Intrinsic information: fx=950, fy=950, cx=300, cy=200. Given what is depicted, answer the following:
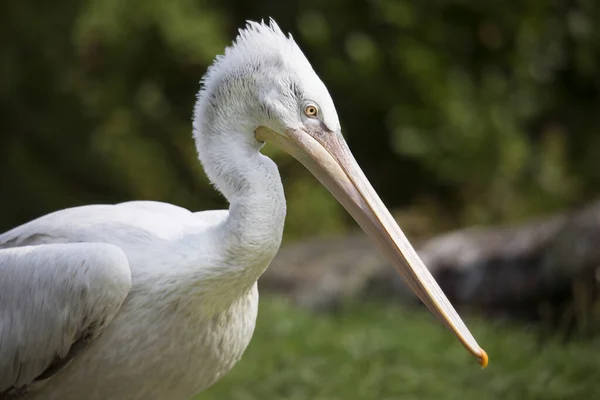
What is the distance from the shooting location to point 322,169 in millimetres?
2832

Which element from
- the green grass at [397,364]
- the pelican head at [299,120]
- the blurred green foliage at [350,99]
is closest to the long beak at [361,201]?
the pelican head at [299,120]

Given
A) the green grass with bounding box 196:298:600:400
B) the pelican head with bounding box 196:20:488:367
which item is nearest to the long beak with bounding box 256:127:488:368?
the pelican head with bounding box 196:20:488:367

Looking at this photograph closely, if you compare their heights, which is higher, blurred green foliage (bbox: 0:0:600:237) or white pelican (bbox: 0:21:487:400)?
white pelican (bbox: 0:21:487:400)

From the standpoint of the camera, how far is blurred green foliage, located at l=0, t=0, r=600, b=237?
26.8 feet

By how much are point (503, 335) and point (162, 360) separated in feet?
10.8

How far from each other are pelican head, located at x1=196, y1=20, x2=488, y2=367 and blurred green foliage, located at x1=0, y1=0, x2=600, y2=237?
5370 millimetres

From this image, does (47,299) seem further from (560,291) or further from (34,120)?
(34,120)

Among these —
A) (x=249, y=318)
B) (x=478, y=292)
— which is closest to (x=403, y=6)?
(x=478, y=292)

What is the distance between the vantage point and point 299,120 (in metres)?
2.79

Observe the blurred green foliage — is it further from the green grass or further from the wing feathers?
the wing feathers

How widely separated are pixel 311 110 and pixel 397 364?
2.72m

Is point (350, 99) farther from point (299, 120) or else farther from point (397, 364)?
point (299, 120)

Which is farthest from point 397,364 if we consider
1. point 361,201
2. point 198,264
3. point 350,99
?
point 350,99

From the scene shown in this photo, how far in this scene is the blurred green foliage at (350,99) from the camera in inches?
322
